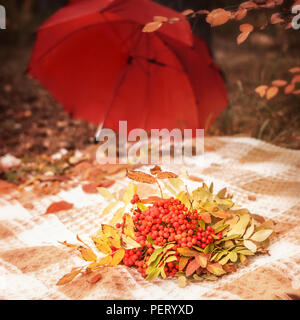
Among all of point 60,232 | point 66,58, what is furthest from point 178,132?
point 60,232

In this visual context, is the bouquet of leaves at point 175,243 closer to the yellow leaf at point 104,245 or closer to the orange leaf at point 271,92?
the yellow leaf at point 104,245

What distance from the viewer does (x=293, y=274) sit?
1.54 metres

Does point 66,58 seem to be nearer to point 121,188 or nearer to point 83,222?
point 121,188

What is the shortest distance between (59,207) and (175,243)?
0.95 metres

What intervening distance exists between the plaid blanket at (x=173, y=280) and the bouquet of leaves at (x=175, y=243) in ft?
0.18

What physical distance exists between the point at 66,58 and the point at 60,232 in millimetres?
1529

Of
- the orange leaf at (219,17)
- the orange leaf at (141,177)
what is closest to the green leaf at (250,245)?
the orange leaf at (141,177)

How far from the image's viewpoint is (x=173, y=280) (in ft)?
5.24

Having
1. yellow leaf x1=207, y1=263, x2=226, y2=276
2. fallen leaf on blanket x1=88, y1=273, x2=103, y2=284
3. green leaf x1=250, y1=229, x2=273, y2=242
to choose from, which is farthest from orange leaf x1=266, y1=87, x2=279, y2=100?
fallen leaf on blanket x1=88, y1=273, x2=103, y2=284

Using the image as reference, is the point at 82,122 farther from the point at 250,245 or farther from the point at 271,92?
the point at 250,245

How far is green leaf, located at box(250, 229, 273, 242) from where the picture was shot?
165cm

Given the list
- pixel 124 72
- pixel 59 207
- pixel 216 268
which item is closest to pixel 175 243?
pixel 216 268

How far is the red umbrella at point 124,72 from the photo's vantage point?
2648 mm

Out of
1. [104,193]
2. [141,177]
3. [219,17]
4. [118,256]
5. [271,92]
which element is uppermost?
[219,17]
